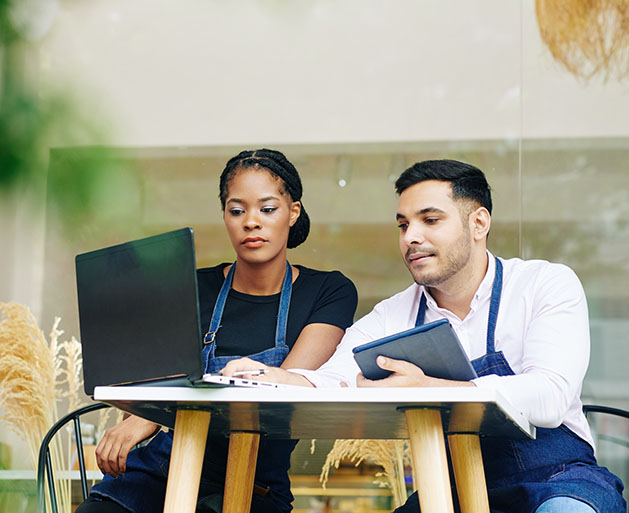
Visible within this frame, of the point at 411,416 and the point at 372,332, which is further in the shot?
the point at 372,332

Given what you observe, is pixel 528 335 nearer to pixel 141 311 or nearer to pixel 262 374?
pixel 262 374

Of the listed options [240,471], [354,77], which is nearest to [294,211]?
[240,471]

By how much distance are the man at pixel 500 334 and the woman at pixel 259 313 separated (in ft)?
0.57

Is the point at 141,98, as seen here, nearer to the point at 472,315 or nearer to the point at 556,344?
the point at 472,315

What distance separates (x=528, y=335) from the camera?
1.52 meters

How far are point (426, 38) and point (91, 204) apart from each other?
3.58 m

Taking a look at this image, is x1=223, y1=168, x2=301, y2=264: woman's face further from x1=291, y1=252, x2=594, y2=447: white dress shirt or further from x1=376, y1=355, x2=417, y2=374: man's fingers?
x1=376, y1=355, x2=417, y2=374: man's fingers

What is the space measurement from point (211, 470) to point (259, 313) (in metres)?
0.43

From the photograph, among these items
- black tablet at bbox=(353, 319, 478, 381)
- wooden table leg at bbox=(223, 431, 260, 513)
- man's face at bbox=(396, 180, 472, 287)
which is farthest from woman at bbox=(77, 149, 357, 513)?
black tablet at bbox=(353, 319, 478, 381)

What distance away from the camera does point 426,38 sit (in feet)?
Result: 12.3

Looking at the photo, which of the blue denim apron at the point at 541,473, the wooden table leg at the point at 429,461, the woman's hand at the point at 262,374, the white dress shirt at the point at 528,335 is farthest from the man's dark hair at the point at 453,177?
the wooden table leg at the point at 429,461

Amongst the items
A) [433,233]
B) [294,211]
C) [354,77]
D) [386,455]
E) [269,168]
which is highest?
[354,77]

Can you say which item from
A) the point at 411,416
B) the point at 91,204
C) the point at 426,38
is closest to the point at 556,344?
the point at 411,416

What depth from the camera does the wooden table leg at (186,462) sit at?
117 centimetres
